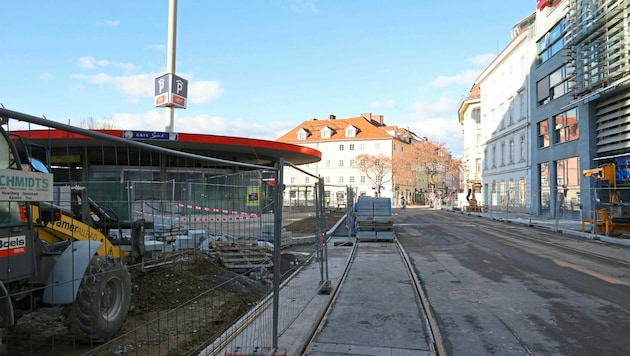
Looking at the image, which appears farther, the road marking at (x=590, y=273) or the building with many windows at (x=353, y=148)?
the building with many windows at (x=353, y=148)

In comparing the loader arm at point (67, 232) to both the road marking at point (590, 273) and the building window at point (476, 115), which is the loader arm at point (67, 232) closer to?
the road marking at point (590, 273)

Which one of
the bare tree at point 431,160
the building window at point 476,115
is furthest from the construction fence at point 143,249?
the bare tree at point 431,160

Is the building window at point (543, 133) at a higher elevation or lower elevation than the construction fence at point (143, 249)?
higher

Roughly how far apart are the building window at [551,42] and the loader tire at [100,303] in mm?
30108

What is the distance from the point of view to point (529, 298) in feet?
22.8

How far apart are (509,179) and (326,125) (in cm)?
5044

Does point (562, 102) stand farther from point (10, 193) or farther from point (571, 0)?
point (10, 193)

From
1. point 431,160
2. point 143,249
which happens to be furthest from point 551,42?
point 431,160

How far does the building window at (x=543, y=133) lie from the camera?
30497 mm

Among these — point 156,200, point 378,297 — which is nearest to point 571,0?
point 378,297

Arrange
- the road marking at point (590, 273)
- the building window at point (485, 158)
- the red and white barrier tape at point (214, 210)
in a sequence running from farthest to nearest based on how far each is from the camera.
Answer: the building window at point (485, 158)
the road marking at point (590, 273)
the red and white barrier tape at point (214, 210)

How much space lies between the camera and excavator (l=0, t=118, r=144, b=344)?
3.41 metres

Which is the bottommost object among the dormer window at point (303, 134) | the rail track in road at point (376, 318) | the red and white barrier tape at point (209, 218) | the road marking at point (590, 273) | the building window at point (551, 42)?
the rail track in road at point (376, 318)

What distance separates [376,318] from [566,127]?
26.8m
